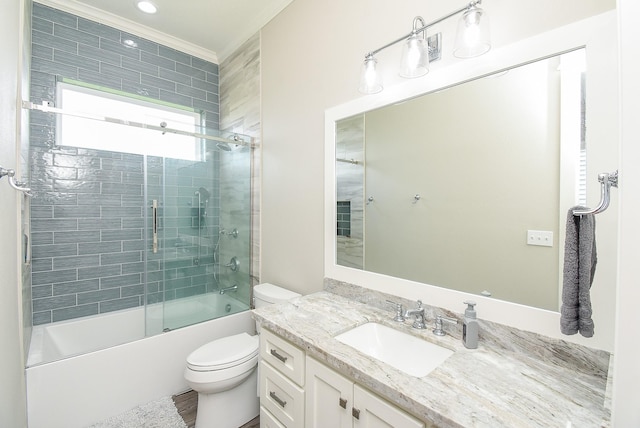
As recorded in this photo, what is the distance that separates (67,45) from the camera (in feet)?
7.42

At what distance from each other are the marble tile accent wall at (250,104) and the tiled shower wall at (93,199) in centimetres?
40

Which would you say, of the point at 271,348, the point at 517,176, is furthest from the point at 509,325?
the point at 271,348

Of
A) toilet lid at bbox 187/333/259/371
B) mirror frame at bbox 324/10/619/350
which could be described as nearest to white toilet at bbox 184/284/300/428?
toilet lid at bbox 187/333/259/371

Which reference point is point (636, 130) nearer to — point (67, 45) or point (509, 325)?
point (509, 325)

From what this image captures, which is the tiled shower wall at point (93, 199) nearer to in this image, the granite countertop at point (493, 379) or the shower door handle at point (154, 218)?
the shower door handle at point (154, 218)

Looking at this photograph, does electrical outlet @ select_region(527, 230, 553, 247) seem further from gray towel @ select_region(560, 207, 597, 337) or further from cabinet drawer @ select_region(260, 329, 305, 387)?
cabinet drawer @ select_region(260, 329, 305, 387)

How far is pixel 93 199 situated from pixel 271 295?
70.7 inches

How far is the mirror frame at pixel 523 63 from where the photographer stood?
0.84 m

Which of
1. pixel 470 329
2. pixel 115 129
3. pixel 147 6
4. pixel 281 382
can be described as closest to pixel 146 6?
pixel 147 6

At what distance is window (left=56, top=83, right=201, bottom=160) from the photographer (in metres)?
2.22

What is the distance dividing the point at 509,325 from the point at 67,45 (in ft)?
11.6

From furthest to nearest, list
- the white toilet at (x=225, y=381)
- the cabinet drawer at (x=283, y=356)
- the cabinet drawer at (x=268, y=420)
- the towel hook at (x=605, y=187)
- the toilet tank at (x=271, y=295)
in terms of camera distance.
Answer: the toilet tank at (x=271, y=295) → the white toilet at (x=225, y=381) → the cabinet drawer at (x=268, y=420) → the cabinet drawer at (x=283, y=356) → the towel hook at (x=605, y=187)

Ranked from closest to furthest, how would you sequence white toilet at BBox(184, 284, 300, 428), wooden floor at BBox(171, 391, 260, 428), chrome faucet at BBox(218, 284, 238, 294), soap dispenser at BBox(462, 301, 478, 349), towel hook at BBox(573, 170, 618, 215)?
towel hook at BBox(573, 170, 618, 215), soap dispenser at BBox(462, 301, 478, 349), white toilet at BBox(184, 284, 300, 428), wooden floor at BBox(171, 391, 260, 428), chrome faucet at BBox(218, 284, 238, 294)

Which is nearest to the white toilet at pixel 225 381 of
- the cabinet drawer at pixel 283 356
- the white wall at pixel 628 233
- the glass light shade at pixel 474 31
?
the cabinet drawer at pixel 283 356
